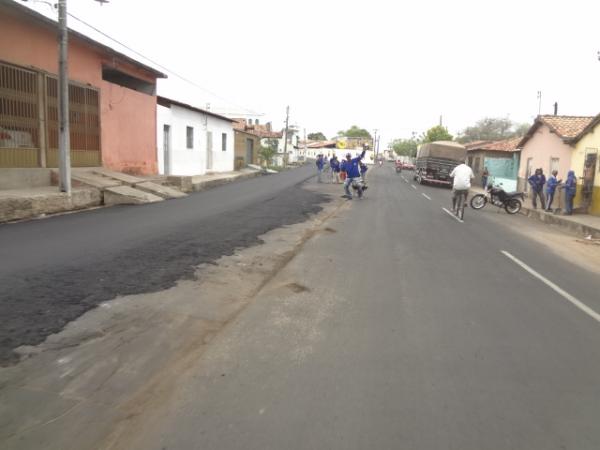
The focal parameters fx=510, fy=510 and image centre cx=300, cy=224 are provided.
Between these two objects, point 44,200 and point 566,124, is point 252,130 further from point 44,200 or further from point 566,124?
point 44,200

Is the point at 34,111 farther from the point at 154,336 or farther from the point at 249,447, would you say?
the point at 249,447

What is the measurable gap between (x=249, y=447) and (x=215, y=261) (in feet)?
16.3

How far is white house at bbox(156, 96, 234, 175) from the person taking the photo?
25181 millimetres

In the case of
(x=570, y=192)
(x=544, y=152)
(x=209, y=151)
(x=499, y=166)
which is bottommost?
(x=570, y=192)

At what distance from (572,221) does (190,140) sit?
802 inches

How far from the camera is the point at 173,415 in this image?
3299 mm

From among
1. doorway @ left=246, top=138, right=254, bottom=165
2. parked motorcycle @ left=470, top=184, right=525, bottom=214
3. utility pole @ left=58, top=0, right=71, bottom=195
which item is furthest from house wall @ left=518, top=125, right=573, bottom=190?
doorway @ left=246, top=138, right=254, bottom=165

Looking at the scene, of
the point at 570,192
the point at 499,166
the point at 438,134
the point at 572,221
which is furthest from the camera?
the point at 438,134

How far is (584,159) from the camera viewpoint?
19859mm

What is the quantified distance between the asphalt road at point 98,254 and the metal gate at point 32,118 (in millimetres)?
3008

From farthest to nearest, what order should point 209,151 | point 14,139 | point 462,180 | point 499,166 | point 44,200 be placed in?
1. point 499,166
2. point 209,151
3. point 462,180
4. point 14,139
5. point 44,200

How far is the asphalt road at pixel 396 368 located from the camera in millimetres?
3166

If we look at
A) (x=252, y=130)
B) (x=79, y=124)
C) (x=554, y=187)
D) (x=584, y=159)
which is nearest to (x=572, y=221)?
(x=554, y=187)

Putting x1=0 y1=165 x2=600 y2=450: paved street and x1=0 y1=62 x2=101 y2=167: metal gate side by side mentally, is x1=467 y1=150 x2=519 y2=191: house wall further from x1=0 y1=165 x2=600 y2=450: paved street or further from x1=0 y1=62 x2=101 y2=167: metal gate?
x1=0 y1=62 x2=101 y2=167: metal gate
